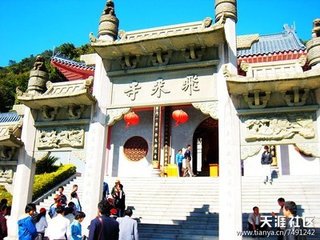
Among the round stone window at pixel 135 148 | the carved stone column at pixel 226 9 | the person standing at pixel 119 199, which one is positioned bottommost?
the person standing at pixel 119 199

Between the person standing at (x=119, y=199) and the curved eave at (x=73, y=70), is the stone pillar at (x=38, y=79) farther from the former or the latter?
the curved eave at (x=73, y=70)

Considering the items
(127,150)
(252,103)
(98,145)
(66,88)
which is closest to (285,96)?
(252,103)

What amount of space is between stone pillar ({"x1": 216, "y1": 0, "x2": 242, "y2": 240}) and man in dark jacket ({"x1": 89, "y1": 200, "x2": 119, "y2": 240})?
2904 millimetres

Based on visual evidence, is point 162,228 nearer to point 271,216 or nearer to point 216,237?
point 216,237

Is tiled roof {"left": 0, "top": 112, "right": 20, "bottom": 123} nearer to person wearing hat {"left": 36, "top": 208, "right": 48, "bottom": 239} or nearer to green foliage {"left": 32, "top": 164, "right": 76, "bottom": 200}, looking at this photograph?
green foliage {"left": 32, "top": 164, "right": 76, "bottom": 200}

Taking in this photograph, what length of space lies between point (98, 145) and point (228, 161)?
295 cm

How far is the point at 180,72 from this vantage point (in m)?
7.45

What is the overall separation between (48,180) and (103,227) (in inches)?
432

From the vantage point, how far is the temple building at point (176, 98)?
6406mm

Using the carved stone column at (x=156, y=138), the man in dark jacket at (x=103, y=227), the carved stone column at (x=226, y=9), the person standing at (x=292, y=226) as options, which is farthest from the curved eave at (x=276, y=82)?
the carved stone column at (x=156, y=138)

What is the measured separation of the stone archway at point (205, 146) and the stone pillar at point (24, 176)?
8584 mm

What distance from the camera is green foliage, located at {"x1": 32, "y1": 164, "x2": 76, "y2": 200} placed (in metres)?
13.4

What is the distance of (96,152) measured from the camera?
752cm

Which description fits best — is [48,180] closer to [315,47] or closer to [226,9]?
[226,9]
